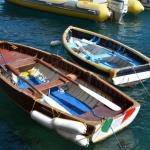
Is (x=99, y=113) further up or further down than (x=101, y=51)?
further up

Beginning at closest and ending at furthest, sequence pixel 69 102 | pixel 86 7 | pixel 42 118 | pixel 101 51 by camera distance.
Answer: pixel 42 118
pixel 69 102
pixel 101 51
pixel 86 7

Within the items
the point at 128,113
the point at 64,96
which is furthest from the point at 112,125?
the point at 64,96

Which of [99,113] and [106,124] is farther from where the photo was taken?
[99,113]

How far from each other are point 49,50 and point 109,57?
15.5 ft

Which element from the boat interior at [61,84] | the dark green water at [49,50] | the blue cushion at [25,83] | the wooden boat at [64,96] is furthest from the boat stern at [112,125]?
the blue cushion at [25,83]

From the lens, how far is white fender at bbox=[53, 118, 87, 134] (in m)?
12.9

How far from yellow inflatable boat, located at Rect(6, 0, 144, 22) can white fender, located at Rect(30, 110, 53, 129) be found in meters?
17.0

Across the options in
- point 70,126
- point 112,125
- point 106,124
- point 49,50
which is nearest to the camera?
point 70,126

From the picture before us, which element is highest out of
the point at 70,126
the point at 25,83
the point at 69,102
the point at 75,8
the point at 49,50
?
the point at 70,126

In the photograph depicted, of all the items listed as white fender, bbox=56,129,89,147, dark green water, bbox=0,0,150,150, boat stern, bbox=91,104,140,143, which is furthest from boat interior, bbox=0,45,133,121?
white fender, bbox=56,129,89,147

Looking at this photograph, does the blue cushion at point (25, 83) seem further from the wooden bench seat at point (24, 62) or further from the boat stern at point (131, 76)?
the boat stern at point (131, 76)

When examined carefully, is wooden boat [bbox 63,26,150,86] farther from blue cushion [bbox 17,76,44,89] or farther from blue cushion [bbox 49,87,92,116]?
blue cushion [bbox 17,76,44,89]

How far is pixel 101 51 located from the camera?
21.7 meters

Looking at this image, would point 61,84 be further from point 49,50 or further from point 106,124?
point 49,50
